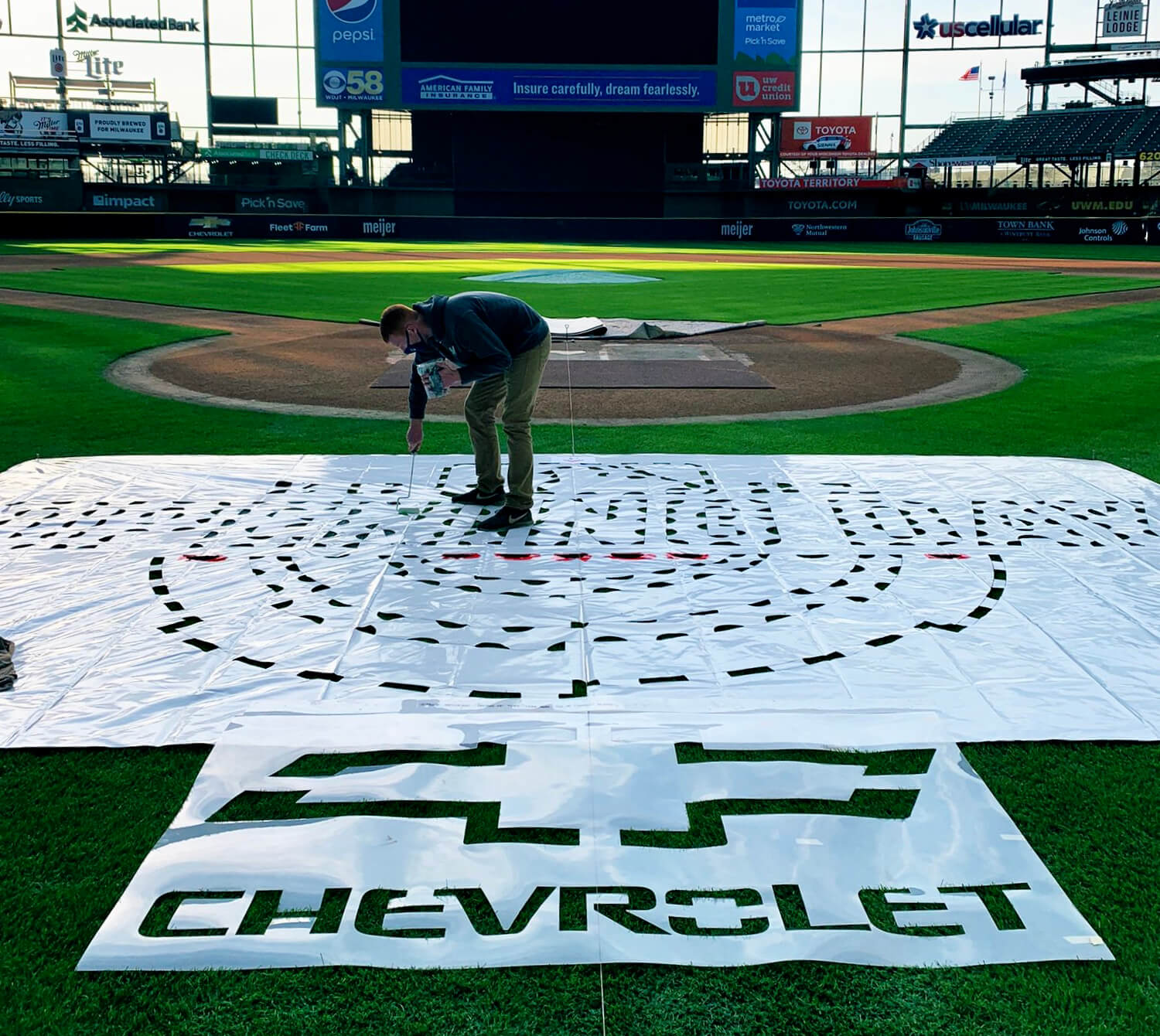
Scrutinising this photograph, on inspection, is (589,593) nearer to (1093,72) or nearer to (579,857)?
(579,857)

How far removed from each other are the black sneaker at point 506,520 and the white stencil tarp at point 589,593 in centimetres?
12

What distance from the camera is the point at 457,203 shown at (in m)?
56.3

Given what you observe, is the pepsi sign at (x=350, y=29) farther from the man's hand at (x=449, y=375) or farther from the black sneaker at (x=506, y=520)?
the man's hand at (x=449, y=375)

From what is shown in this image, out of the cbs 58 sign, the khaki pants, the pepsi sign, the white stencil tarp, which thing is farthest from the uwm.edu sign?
the pepsi sign

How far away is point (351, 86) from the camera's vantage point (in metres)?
56.2

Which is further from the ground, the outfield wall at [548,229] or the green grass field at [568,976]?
the outfield wall at [548,229]

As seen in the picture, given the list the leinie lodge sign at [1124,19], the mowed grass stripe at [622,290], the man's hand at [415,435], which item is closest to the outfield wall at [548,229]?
the mowed grass stripe at [622,290]

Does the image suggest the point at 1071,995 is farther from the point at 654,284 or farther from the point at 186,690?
the point at 654,284

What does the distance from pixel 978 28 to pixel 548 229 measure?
37550mm

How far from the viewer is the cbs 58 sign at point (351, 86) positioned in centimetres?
5591

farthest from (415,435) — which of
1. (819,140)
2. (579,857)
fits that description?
(819,140)

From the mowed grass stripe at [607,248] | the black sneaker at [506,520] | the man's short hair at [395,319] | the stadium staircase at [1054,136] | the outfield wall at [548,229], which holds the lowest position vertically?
the black sneaker at [506,520]

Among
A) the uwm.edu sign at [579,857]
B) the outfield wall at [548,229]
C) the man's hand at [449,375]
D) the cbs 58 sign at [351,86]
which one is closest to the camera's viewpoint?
the uwm.edu sign at [579,857]

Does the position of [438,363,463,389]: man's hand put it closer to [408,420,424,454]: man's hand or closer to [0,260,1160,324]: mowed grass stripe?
[408,420,424,454]: man's hand
